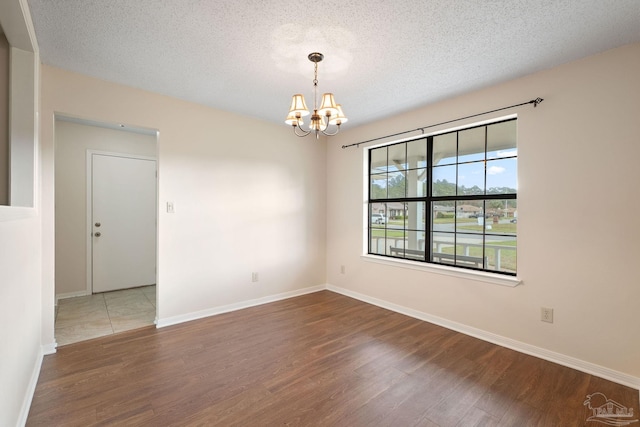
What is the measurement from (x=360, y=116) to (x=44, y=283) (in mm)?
3785

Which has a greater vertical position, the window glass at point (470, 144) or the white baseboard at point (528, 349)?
the window glass at point (470, 144)

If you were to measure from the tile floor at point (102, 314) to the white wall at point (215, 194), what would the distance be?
15.6 inches

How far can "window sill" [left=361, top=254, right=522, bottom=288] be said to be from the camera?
9.21 feet

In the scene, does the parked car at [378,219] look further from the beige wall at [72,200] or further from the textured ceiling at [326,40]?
the beige wall at [72,200]

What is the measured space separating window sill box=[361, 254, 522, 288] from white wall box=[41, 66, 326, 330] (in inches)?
48.8

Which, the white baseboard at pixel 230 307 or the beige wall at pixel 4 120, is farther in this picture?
the white baseboard at pixel 230 307

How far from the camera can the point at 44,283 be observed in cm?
262

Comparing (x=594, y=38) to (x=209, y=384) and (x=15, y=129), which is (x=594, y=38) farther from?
(x=15, y=129)

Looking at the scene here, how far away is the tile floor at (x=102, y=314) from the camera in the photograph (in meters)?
3.03

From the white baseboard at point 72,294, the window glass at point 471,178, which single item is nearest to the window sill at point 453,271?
the window glass at point 471,178

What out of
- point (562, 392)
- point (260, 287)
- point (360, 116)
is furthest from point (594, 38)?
point (260, 287)

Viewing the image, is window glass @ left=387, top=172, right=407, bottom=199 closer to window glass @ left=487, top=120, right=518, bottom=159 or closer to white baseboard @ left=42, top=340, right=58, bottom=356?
window glass @ left=487, top=120, right=518, bottom=159

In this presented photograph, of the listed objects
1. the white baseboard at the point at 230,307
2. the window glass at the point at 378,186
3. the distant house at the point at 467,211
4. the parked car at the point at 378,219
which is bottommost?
the white baseboard at the point at 230,307

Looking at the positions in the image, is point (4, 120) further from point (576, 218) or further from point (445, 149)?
point (576, 218)
